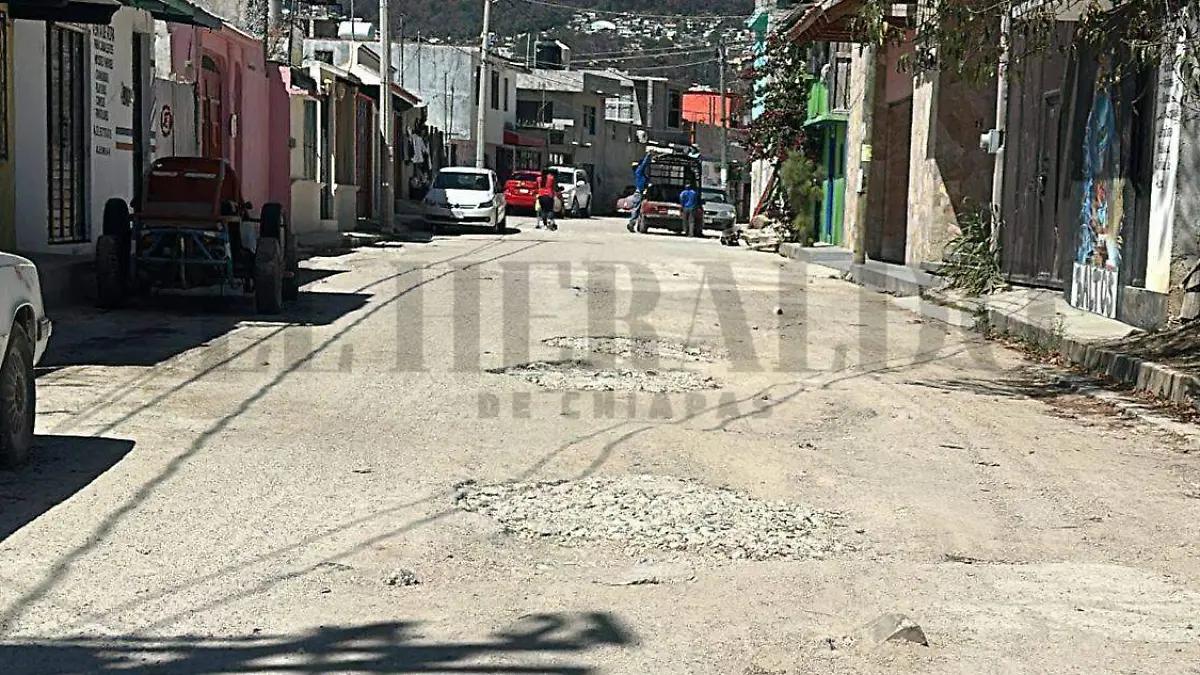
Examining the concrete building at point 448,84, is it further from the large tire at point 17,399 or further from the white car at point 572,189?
the large tire at point 17,399

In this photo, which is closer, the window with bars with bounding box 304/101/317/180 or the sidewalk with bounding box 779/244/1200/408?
the sidewalk with bounding box 779/244/1200/408

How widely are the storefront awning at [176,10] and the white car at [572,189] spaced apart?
120ft

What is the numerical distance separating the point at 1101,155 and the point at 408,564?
41.0 ft

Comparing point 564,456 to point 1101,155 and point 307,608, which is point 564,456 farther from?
point 1101,155

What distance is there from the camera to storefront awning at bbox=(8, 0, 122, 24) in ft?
46.0

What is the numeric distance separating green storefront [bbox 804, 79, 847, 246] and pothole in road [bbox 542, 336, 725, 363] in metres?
20.1

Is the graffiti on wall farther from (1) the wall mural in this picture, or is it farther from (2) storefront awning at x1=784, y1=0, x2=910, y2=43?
(2) storefront awning at x1=784, y1=0, x2=910, y2=43

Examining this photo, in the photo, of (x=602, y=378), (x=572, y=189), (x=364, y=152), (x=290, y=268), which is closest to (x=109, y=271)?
(x=290, y=268)

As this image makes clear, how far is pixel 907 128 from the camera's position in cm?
2831

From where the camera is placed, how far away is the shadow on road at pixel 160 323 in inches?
450

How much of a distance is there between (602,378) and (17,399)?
4.80m

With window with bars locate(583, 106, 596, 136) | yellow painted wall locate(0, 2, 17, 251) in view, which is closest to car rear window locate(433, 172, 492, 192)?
yellow painted wall locate(0, 2, 17, 251)

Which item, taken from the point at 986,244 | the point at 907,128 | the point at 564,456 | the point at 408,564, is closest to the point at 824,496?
the point at 564,456

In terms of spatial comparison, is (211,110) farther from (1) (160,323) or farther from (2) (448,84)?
(2) (448,84)
